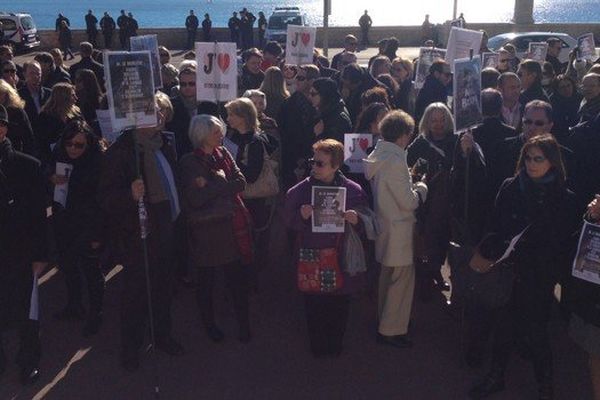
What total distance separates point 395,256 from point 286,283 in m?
1.78

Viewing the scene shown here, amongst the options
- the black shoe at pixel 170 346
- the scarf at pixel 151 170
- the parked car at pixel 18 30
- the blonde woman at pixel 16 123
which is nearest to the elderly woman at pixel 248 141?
the scarf at pixel 151 170

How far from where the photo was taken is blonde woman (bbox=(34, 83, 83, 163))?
6840 millimetres

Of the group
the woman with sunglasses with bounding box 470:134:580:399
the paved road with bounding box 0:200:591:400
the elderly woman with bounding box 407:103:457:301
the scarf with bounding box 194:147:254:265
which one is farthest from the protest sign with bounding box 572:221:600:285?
the scarf with bounding box 194:147:254:265

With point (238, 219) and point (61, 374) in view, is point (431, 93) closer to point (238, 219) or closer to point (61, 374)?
point (238, 219)

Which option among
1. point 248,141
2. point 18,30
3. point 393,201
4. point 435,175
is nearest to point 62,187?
point 248,141

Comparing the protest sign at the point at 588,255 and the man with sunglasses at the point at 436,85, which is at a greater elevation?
the man with sunglasses at the point at 436,85

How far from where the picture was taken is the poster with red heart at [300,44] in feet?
33.3

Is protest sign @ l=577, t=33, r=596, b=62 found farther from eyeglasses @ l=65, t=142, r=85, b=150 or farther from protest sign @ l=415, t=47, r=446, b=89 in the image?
eyeglasses @ l=65, t=142, r=85, b=150

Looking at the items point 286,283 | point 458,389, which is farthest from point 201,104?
point 458,389

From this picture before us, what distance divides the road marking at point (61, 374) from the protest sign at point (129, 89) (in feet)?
6.06

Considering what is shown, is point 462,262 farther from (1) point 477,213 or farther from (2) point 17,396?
(2) point 17,396

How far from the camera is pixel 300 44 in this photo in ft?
33.7

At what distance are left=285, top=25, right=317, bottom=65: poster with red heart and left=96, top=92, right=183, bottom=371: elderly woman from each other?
5.07 meters

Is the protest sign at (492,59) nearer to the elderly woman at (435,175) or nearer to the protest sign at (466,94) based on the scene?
the elderly woman at (435,175)
